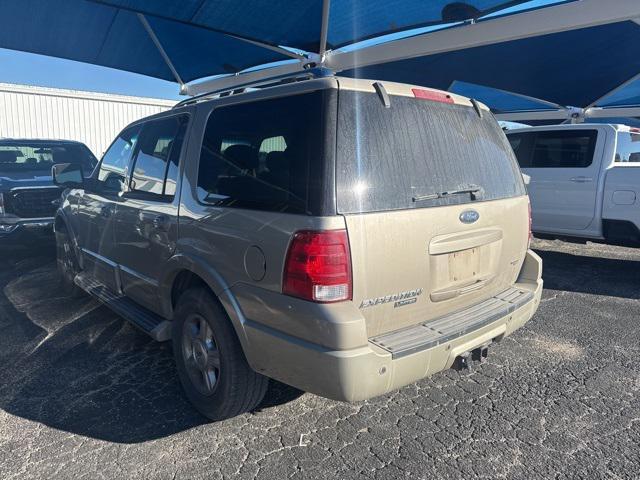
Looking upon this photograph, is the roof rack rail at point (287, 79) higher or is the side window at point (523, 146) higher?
the roof rack rail at point (287, 79)

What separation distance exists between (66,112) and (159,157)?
45.9ft

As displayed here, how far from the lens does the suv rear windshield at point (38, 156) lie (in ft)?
25.4

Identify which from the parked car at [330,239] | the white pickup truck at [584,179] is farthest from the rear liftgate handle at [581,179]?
the parked car at [330,239]

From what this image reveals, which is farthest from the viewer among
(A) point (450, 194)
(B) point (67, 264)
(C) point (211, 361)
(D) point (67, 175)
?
(B) point (67, 264)

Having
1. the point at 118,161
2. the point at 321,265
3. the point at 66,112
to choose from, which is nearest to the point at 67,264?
the point at 118,161

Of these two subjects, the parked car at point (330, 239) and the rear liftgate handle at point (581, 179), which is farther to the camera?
the rear liftgate handle at point (581, 179)

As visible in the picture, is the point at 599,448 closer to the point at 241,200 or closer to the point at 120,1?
the point at 241,200

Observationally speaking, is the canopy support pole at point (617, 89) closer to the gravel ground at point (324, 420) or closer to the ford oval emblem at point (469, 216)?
the gravel ground at point (324, 420)

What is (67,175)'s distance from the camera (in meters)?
4.89

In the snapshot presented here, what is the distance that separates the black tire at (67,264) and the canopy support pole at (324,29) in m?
5.77

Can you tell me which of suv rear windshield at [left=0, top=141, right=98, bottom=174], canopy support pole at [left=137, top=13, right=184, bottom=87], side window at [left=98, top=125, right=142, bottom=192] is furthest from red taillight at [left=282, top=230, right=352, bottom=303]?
canopy support pole at [left=137, top=13, right=184, bottom=87]

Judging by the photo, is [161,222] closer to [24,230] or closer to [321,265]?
[321,265]

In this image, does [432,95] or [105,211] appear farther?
[105,211]

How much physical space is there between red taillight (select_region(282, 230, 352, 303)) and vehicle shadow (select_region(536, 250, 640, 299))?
181 inches
